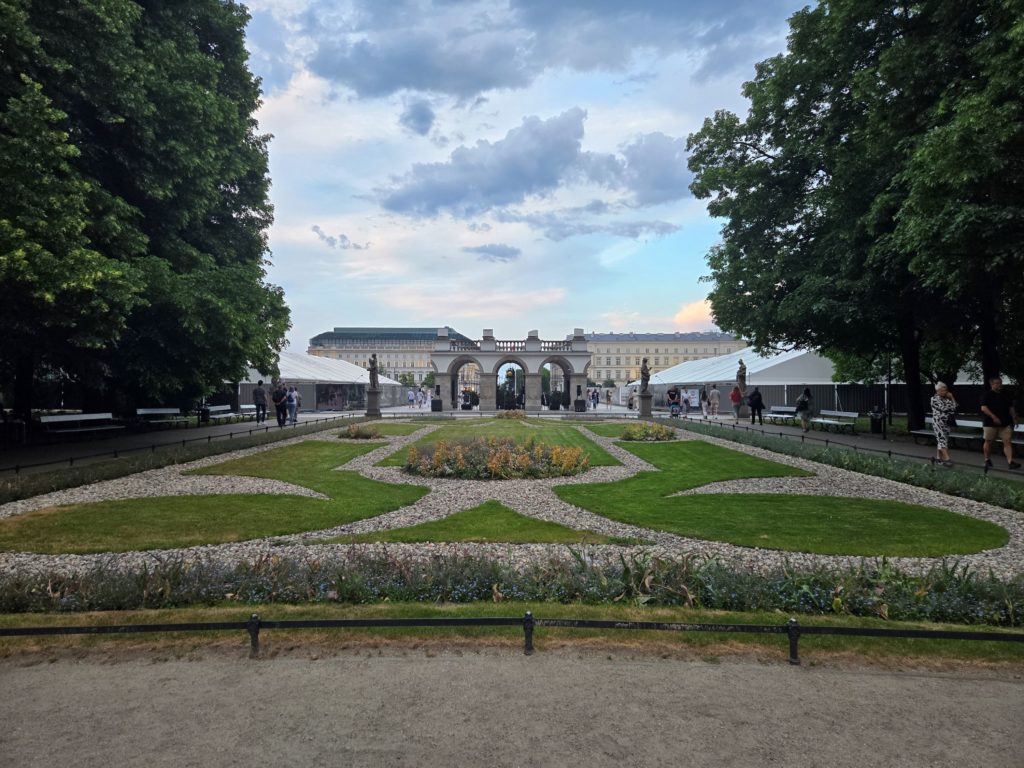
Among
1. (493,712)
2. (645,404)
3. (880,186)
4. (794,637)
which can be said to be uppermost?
(880,186)

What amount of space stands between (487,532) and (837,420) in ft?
79.8

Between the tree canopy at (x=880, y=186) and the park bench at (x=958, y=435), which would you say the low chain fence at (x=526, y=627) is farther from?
the park bench at (x=958, y=435)

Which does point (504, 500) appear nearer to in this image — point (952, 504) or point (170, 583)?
point (170, 583)

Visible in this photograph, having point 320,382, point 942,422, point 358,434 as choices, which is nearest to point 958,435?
point 942,422

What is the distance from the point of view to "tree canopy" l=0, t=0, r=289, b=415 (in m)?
11.4

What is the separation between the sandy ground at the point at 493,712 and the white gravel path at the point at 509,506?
6.98 feet

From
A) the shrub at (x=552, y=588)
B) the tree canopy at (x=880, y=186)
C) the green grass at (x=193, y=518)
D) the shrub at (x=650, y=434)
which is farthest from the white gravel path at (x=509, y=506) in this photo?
the tree canopy at (x=880, y=186)

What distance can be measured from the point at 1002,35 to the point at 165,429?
91.7 feet

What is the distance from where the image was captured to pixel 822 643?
464 cm

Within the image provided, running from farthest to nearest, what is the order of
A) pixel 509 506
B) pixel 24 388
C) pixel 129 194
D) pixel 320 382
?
pixel 320 382, pixel 24 388, pixel 129 194, pixel 509 506

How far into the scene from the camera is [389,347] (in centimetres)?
12488

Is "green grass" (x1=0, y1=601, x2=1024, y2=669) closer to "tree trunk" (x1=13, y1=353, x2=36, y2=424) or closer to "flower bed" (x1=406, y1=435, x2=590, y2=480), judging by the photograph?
"flower bed" (x1=406, y1=435, x2=590, y2=480)

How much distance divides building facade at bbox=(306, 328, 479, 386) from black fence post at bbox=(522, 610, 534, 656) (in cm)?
11505

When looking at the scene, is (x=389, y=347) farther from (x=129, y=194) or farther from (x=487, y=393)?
(x=129, y=194)
